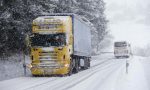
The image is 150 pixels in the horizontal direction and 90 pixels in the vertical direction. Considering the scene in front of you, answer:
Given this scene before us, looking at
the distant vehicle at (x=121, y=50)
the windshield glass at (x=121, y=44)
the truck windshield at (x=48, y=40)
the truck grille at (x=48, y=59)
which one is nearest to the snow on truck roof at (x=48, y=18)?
the truck windshield at (x=48, y=40)

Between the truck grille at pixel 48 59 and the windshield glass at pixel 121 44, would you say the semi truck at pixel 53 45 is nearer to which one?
the truck grille at pixel 48 59

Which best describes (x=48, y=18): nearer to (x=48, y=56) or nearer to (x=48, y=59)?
(x=48, y=56)

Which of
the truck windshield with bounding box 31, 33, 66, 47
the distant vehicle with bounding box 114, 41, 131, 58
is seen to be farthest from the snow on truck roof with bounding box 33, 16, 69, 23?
the distant vehicle with bounding box 114, 41, 131, 58

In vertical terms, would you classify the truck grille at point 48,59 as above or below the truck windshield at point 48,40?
below

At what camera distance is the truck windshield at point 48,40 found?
29.7 metres

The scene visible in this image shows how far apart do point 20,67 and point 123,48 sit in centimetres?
3033

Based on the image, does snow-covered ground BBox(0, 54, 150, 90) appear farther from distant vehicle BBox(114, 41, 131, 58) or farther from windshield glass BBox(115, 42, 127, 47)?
windshield glass BBox(115, 42, 127, 47)

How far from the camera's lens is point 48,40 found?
98.3 ft

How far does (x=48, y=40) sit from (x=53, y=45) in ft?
1.74

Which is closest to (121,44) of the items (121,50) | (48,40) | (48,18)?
(121,50)

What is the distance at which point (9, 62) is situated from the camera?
40594 millimetres

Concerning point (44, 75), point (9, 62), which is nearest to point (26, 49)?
point (9, 62)

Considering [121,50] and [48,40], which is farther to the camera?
[121,50]

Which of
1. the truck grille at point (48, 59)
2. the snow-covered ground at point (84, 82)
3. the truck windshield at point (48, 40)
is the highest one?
the truck windshield at point (48, 40)
